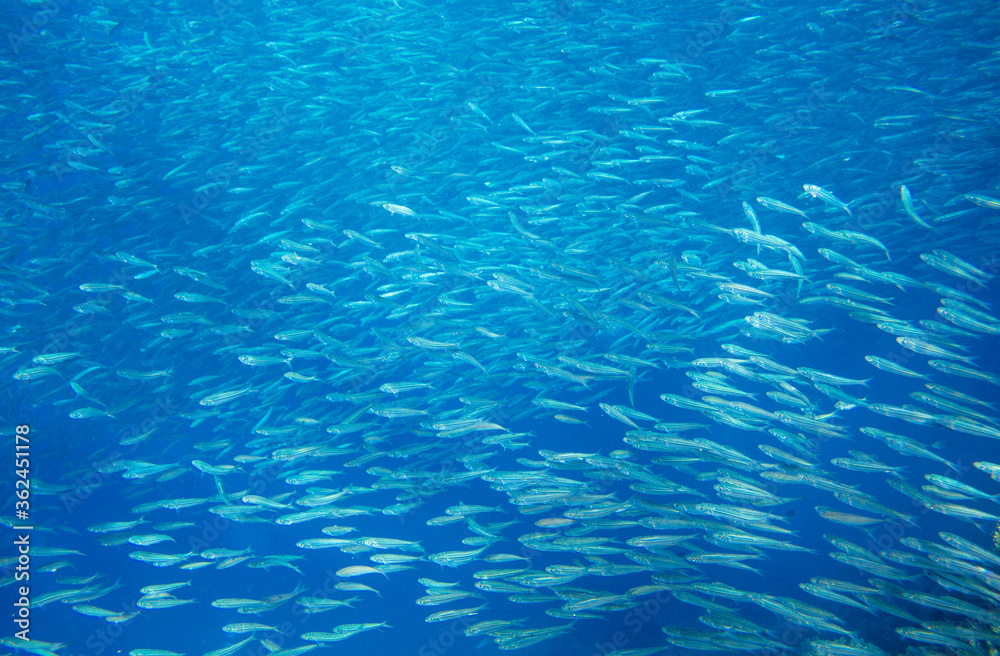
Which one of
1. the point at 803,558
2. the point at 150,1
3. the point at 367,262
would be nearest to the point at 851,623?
the point at 803,558

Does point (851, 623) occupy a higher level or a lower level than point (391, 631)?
lower

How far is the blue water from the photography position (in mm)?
7703

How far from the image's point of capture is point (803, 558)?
8.40 metres

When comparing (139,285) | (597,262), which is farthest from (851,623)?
(139,285)

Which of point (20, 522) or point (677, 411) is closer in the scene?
point (20, 522)

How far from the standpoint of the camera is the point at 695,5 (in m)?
12.4

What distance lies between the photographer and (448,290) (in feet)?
28.3

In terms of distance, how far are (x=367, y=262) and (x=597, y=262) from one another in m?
4.52

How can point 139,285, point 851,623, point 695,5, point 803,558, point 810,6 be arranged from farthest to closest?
point 695,5, point 810,6, point 139,285, point 803,558, point 851,623

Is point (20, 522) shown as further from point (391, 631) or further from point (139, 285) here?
point (391, 631)

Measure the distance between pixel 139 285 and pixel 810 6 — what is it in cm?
1577

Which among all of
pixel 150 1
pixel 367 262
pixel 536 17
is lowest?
pixel 367 262

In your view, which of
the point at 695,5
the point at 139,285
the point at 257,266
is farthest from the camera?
the point at 695,5

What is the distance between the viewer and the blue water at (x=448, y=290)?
7703 millimetres
